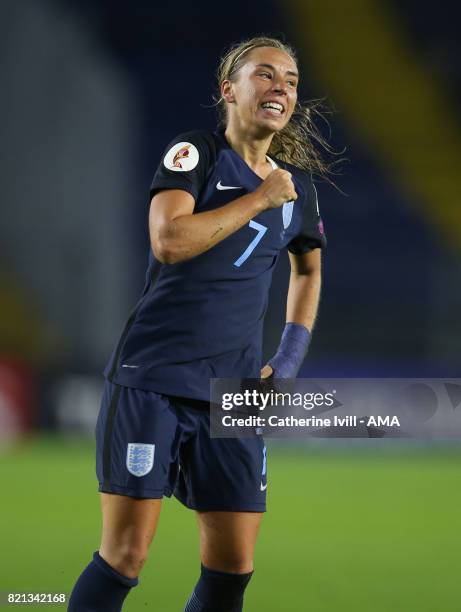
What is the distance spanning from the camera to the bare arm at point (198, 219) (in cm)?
266

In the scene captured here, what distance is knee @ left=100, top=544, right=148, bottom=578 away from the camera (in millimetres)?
2777

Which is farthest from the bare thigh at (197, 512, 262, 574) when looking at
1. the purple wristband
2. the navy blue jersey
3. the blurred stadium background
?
the blurred stadium background

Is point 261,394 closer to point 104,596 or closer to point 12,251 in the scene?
point 104,596

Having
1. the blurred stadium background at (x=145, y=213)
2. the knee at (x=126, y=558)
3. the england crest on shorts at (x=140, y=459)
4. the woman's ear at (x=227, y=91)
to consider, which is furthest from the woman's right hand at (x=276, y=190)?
the blurred stadium background at (x=145, y=213)

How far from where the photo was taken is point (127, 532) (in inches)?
109

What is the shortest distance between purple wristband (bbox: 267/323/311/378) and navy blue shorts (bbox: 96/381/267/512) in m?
0.31

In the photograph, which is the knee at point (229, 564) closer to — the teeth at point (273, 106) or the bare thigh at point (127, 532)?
the bare thigh at point (127, 532)

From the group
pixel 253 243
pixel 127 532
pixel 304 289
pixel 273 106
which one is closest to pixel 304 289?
pixel 304 289

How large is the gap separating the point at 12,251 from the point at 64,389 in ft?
5.17

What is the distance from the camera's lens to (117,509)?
279 cm

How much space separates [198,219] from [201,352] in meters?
0.43

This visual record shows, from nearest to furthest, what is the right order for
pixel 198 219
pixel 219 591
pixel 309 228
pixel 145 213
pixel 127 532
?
pixel 198 219 < pixel 127 532 < pixel 219 591 < pixel 309 228 < pixel 145 213

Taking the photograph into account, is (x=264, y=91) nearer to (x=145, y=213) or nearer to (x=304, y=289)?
(x=304, y=289)

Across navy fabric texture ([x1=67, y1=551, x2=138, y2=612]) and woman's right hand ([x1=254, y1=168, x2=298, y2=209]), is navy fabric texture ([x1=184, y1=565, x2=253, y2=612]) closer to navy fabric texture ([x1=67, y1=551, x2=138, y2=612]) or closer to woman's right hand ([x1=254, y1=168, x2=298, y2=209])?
navy fabric texture ([x1=67, y1=551, x2=138, y2=612])
